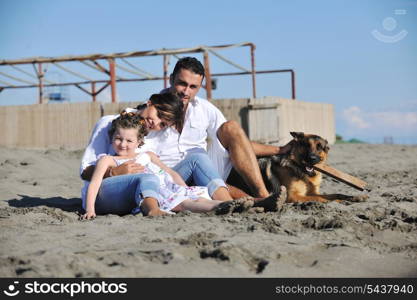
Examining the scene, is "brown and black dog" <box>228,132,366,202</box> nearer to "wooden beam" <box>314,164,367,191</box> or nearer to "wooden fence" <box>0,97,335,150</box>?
"wooden beam" <box>314,164,367,191</box>

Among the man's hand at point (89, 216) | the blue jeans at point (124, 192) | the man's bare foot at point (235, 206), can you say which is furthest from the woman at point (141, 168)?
the man's bare foot at point (235, 206)

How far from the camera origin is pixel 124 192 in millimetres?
4531

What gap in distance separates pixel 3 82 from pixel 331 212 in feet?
52.0

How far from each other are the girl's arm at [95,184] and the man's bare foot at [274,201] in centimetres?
130

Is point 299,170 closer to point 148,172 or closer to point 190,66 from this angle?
point 190,66

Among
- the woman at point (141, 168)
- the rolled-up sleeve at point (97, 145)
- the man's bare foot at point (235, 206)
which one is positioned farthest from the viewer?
the rolled-up sleeve at point (97, 145)

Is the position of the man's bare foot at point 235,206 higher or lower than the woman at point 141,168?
lower

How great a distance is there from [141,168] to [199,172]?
21.5 inches

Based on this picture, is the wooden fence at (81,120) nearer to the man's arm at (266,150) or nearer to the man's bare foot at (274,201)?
the man's arm at (266,150)

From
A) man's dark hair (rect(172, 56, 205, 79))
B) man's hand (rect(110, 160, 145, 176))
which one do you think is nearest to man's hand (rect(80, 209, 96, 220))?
man's hand (rect(110, 160, 145, 176))

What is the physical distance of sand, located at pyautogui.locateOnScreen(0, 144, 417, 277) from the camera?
8.79 ft

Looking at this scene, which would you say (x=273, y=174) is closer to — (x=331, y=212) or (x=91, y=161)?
(x=331, y=212)

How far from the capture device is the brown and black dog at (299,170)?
5.71 metres

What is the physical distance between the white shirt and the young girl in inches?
5.5
